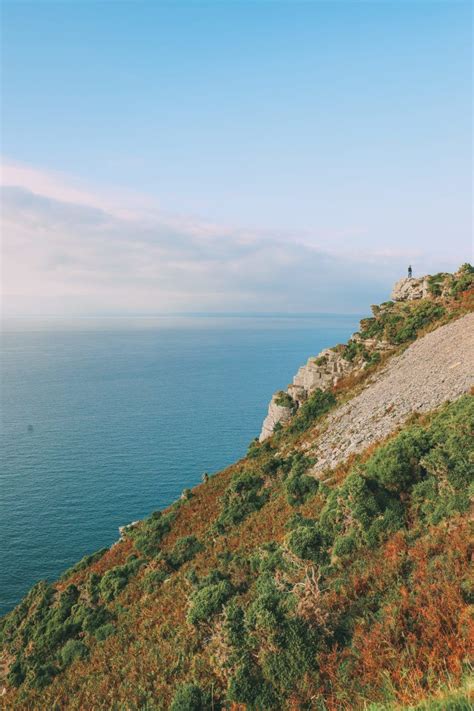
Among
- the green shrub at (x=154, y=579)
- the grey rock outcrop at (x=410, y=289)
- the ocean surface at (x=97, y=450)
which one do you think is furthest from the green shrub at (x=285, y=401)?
the ocean surface at (x=97, y=450)

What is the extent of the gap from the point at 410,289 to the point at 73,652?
155 ft

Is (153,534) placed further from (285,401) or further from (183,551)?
(285,401)

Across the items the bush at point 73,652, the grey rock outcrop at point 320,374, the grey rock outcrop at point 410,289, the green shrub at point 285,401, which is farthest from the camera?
the grey rock outcrop at point 410,289

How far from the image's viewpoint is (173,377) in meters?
171

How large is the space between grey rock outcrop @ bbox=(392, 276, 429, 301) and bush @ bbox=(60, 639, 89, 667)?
147 ft

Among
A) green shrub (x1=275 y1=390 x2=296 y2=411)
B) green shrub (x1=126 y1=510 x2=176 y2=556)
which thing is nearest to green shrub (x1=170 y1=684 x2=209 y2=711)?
green shrub (x1=126 y1=510 x2=176 y2=556)

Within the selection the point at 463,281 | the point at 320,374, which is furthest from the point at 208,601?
the point at 463,281

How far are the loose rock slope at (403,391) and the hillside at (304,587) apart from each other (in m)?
0.17

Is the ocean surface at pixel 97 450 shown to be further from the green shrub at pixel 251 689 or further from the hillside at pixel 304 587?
the green shrub at pixel 251 689

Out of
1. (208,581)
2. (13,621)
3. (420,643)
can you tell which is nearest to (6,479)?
(13,621)

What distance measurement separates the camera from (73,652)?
60.2 ft

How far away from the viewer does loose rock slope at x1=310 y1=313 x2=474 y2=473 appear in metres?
23.0

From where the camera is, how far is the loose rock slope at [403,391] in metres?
23.0

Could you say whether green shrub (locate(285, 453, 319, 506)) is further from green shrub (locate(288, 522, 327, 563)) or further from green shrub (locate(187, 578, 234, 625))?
green shrub (locate(187, 578, 234, 625))
